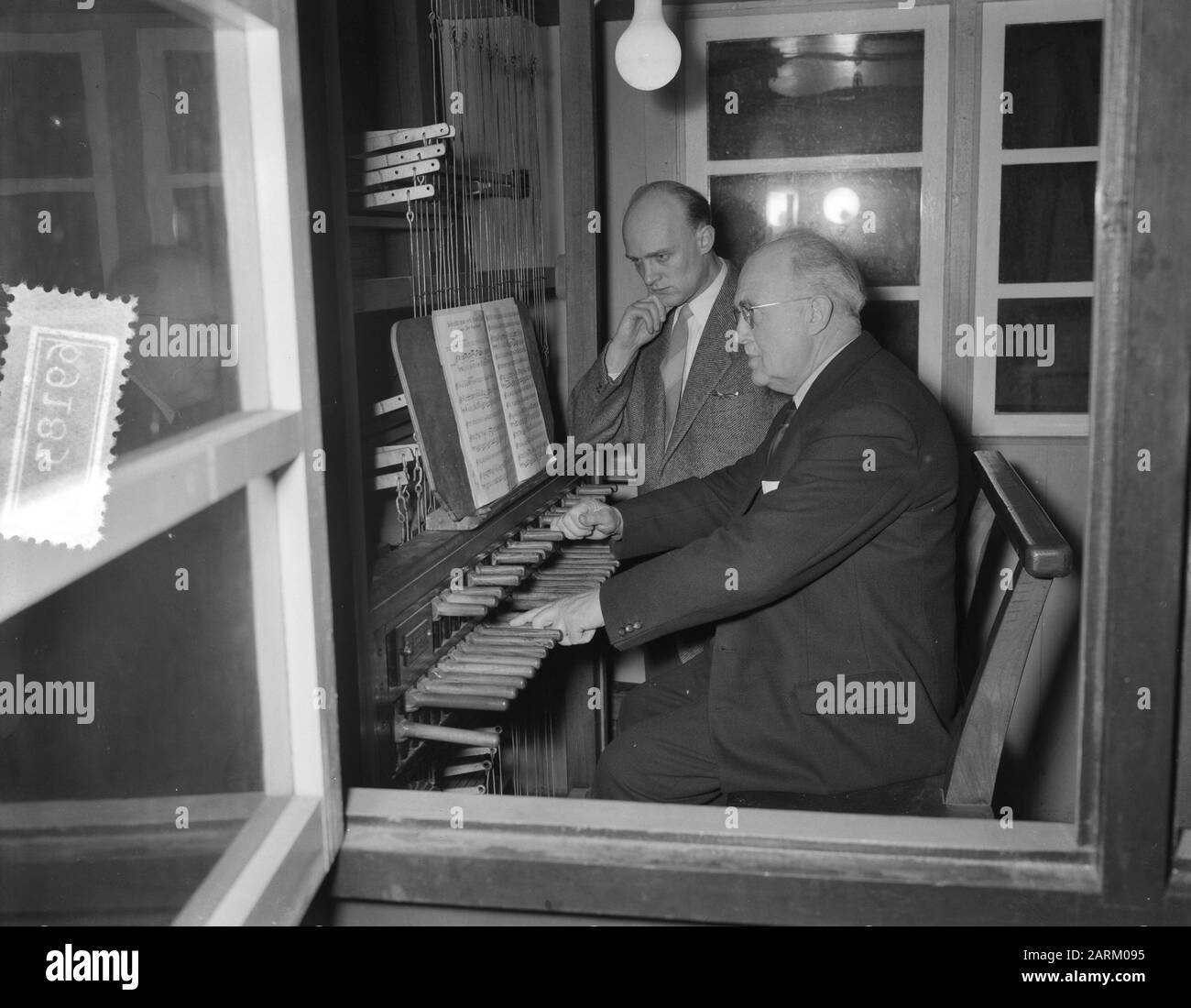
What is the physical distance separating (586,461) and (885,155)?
1.49 metres

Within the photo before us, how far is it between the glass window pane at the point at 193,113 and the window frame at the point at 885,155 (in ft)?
9.15

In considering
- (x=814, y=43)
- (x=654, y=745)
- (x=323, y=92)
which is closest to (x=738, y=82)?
(x=814, y=43)

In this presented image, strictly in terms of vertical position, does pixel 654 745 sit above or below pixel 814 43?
below

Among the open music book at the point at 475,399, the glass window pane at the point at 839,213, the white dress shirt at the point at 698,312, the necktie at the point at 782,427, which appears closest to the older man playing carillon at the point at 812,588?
the necktie at the point at 782,427

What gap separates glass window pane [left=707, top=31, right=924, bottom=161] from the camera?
3707 millimetres

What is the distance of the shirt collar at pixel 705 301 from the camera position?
312 centimetres

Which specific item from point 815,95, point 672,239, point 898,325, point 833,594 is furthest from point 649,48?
point 898,325

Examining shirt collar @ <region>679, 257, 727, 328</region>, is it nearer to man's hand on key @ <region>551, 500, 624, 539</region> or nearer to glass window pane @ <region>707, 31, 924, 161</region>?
man's hand on key @ <region>551, 500, 624, 539</region>

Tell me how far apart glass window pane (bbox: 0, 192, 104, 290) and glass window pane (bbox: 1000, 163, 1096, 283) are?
124 inches

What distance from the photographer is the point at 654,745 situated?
7.45ft

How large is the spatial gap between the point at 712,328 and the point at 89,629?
6.88ft
